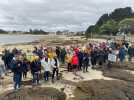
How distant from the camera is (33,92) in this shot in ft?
43.7

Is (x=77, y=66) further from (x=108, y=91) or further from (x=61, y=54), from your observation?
(x=108, y=91)

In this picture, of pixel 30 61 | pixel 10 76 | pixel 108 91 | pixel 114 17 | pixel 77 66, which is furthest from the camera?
pixel 114 17

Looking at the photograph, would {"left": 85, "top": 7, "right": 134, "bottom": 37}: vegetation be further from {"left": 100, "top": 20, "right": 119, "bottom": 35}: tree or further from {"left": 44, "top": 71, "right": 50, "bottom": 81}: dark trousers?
{"left": 44, "top": 71, "right": 50, "bottom": 81}: dark trousers

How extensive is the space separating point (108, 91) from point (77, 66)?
795 cm

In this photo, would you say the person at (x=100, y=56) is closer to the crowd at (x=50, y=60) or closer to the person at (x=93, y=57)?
the crowd at (x=50, y=60)

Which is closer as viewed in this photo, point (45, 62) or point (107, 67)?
point (45, 62)

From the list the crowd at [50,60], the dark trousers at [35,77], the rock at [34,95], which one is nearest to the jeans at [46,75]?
the crowd at [50,60]

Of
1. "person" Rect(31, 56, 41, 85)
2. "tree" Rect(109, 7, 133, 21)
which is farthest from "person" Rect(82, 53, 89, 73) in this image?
"tree" Rect(109, 7, 133, 21)

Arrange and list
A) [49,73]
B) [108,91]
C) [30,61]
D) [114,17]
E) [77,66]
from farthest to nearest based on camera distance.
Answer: [114,17], [77,66], [49,73], [30,61], [108,91]

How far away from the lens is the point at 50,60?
60.5 ft

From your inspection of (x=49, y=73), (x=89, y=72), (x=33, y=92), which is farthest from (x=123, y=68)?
(x=33, y=92)

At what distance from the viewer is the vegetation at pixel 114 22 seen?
316 ft

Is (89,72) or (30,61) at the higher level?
(30,61)

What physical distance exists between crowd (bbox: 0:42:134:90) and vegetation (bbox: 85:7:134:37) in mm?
64668
